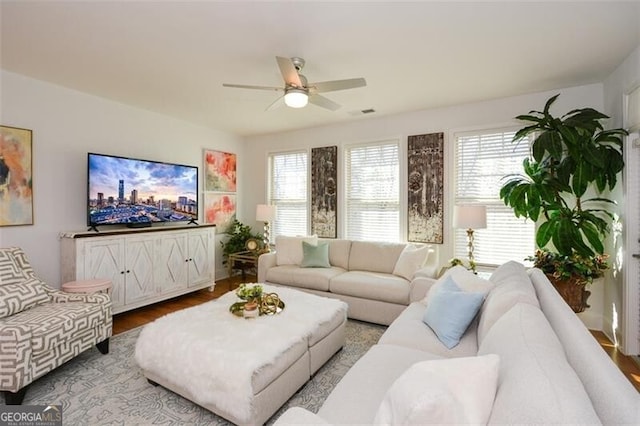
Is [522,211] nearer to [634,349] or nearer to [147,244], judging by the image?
[634,349]

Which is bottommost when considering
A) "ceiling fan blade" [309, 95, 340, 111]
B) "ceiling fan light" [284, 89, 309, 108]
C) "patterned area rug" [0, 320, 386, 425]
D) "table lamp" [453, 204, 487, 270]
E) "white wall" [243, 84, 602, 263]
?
"patterned area rug" [0, 320, 386, 425]

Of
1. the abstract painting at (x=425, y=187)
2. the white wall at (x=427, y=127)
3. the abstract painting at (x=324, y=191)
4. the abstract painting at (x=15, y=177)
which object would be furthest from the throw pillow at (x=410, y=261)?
the abstract painting at (x=15, y=177)

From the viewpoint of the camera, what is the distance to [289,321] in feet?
7.57

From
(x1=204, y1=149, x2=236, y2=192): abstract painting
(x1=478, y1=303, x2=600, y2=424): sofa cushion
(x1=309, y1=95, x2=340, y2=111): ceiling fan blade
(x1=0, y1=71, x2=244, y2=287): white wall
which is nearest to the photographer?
(x1=478, y1=303, x2=600, y2=424): sofa cushion

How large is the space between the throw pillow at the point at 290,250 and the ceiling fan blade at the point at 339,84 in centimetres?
241

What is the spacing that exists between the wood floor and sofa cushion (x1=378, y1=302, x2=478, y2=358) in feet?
4.79

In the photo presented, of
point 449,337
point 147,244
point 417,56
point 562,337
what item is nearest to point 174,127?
point 147,244

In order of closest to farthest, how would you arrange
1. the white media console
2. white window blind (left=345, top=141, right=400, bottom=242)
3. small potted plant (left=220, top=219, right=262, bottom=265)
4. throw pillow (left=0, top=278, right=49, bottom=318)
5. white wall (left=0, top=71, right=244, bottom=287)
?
throw pillow (left=0, top=278, right=49, bottom=318) < white wall (left=0, top=71, right=244, bottom=287) < the white media console < white window blind (left=345, top=141, right=400, bottom=242) < small potted plant (left=220, top=219, right=262, bottom=265)

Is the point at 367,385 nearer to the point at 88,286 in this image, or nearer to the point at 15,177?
the point at 88,286

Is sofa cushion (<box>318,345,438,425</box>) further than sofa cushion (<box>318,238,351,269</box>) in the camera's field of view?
No

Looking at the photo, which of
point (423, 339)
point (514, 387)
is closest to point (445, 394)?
point (514, 387)

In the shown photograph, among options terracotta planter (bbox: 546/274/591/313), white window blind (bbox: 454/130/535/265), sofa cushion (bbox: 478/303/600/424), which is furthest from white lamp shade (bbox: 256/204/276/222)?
sofa cushion (bbox: 478/303/600/424)

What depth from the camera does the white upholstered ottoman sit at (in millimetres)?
1731

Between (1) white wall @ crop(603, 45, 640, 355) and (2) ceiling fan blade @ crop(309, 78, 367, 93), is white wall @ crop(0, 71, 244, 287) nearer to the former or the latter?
(2) ceiling fan blade @ crop(309, 78, 367, 93)
